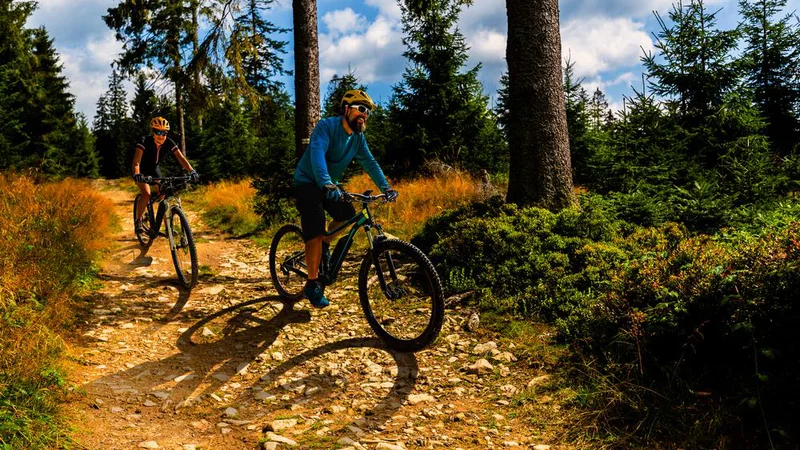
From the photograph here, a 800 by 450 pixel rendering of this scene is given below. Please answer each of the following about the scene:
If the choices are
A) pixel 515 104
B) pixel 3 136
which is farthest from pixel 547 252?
pixel 3 136

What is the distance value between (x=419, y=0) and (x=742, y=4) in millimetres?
12136

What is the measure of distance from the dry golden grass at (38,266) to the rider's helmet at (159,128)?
204cm

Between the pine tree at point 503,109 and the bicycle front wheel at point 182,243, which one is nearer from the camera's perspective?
the bicycle front wheel at point 182,243

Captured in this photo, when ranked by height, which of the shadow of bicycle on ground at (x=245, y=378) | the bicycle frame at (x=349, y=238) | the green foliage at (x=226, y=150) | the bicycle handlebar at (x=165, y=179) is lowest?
the shadow of bicycle on ground at (x=245, y=378)

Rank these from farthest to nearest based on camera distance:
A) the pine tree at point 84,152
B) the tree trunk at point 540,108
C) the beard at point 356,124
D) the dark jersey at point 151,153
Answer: the pine tree at point 84,152, the dark jersey at point 151,153, the tree trunk at point 540,108, the beard at point 356,124

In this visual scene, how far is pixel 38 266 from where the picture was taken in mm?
5805

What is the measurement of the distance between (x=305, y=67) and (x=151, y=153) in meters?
3.40

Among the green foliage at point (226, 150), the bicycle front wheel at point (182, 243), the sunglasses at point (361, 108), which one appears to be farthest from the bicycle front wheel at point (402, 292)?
the green foliage at point (226, 150)

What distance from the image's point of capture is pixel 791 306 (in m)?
3.23

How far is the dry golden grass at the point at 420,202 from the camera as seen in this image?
384 inches

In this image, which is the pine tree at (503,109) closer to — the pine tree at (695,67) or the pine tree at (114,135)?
the pine tree at (695,67)

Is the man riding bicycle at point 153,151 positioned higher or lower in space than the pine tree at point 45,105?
lower

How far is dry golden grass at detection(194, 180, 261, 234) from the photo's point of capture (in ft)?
38.2

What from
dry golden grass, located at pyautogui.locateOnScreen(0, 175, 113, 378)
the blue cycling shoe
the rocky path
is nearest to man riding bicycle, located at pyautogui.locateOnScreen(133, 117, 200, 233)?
dry golden grass, located at pyautogui.locateOnScreen(0, 175, 113, 378)
